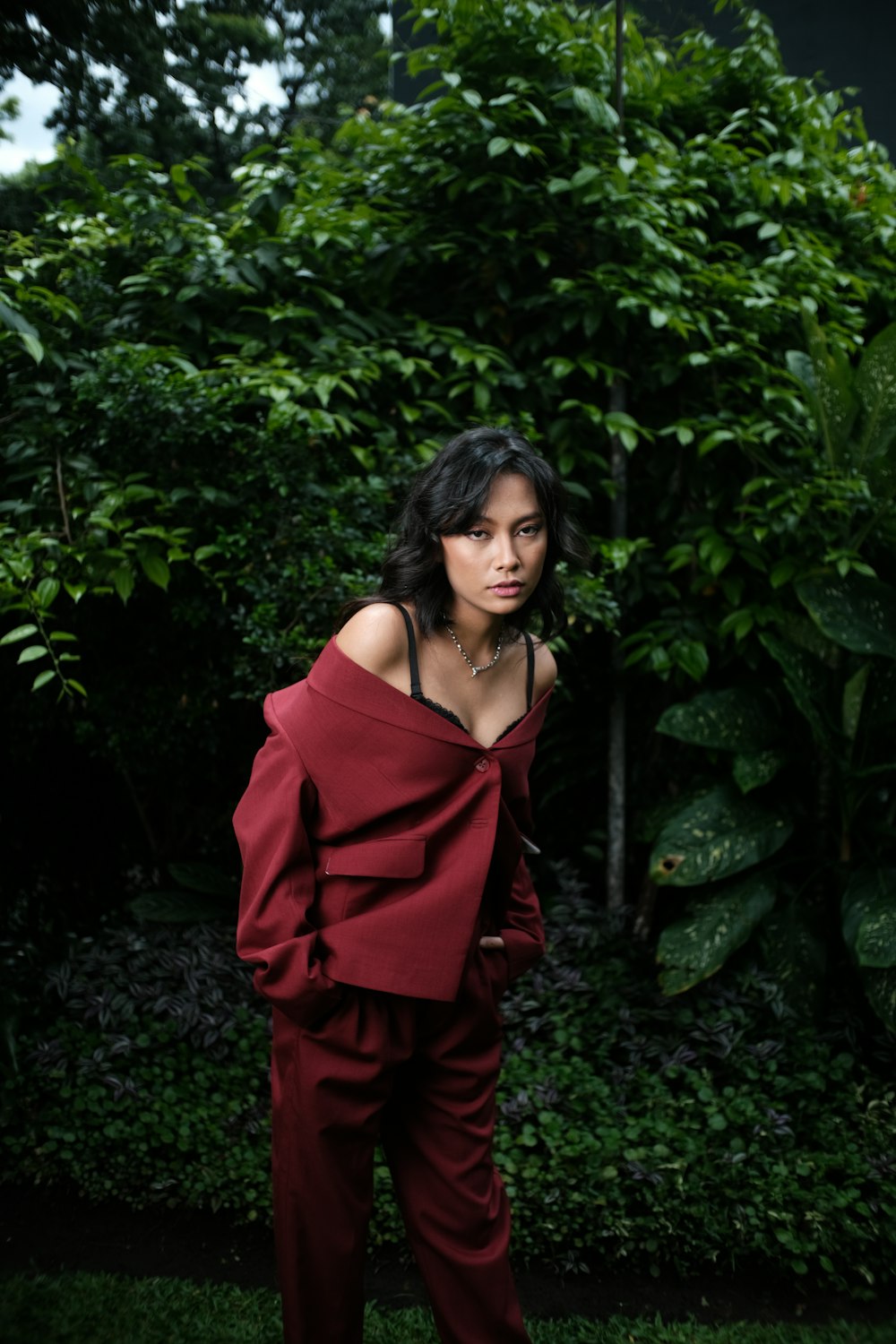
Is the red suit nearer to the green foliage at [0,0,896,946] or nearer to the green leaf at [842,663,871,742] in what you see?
the green foliage at [0,0,896,946]

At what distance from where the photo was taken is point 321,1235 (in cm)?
181

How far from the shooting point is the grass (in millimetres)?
2375

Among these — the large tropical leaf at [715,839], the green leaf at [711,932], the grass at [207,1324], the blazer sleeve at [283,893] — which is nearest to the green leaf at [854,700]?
the large tropical leaf at [715,839]

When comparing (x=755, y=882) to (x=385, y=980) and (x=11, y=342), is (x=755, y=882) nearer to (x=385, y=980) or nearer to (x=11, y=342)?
(x=385, y=980)

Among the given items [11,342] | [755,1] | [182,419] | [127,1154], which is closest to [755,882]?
[127,1154]

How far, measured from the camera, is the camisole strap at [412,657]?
1.78m

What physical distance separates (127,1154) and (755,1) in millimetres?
5482

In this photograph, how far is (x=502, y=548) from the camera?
5.53 feet

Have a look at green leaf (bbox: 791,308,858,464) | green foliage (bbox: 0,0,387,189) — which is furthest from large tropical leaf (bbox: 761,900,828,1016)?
green foliage (bbox: 0,0,387,189)

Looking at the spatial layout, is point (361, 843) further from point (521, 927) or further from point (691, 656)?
point (691, 656)

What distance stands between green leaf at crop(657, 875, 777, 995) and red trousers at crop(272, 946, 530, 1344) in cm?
141

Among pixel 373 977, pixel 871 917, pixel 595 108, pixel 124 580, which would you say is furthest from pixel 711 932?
pixel 595 108

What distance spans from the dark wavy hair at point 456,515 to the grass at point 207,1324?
1.74 meters

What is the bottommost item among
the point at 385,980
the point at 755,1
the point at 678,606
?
the point at 385,980
